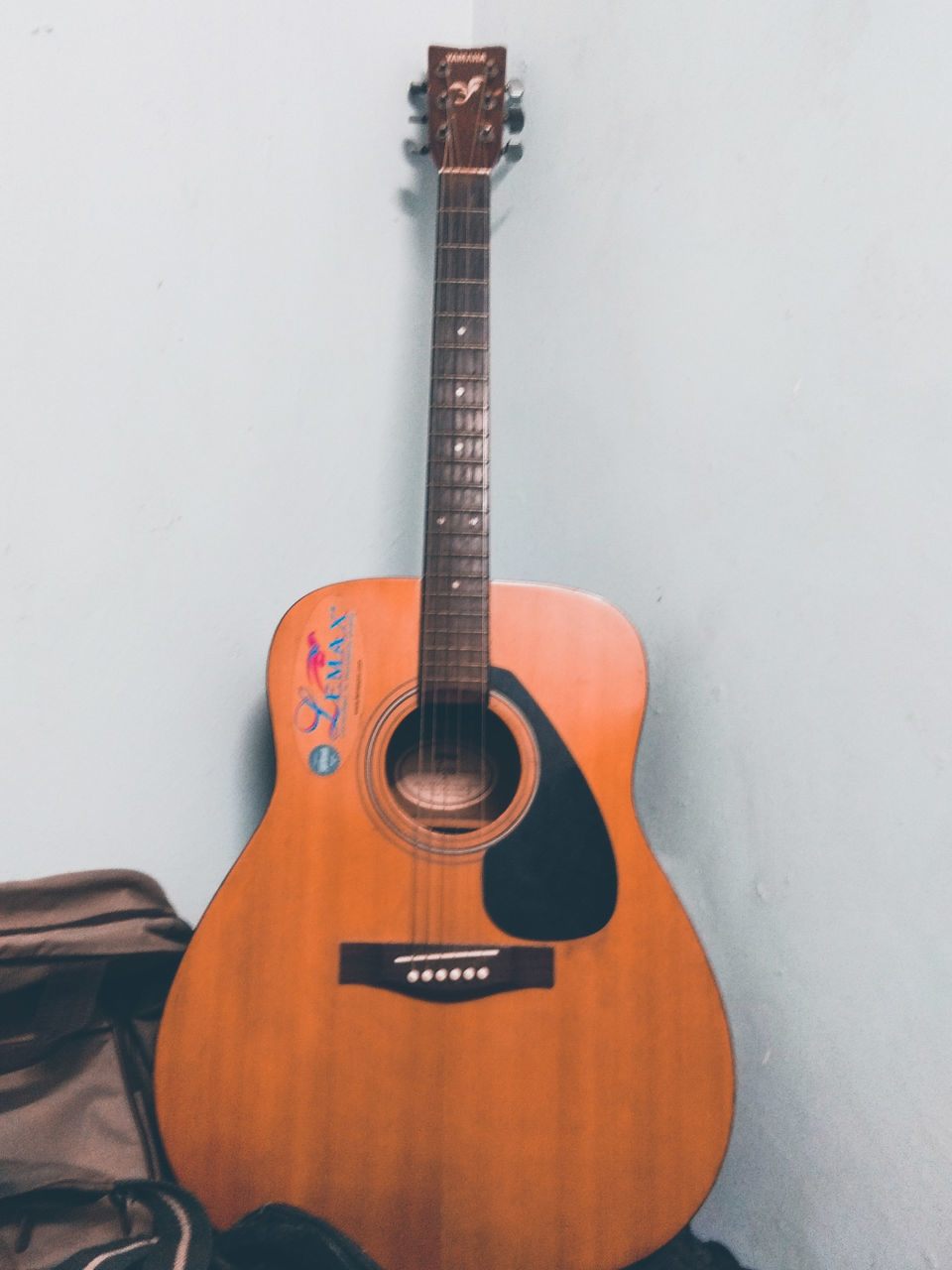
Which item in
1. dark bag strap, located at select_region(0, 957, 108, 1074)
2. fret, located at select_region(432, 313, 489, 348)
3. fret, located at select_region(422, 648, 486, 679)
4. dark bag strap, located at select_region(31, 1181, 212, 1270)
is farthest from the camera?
fret, located at select_region(432, 313, 489, 348)

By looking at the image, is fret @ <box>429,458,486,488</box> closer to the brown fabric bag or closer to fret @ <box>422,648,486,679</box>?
fret @ <box>422,648,486,679</box>

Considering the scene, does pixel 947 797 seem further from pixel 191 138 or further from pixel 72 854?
pixel 191 138

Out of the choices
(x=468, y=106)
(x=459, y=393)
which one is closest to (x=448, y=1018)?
(x=459, y=393)

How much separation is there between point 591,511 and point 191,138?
2.01 feet

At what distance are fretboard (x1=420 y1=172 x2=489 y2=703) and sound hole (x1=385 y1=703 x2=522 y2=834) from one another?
0.10ft

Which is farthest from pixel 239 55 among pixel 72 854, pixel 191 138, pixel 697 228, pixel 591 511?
pixel 72 854

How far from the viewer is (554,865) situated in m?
0.78

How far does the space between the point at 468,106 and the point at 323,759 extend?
0.76 meters

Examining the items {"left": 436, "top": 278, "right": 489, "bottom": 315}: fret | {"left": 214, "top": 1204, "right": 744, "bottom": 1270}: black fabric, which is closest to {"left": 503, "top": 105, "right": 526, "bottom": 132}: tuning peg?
{"left": 436, "top": 278, "right": 489, "bottom": 315}: fret

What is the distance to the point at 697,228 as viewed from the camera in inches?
38.0

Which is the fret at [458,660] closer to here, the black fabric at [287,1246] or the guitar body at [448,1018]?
the guitar body at [448,1018]

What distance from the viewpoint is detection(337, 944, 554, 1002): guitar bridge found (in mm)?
746

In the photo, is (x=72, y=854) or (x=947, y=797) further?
(x=72, y=854)

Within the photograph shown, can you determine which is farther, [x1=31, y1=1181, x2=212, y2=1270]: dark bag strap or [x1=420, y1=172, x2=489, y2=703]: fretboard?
[x1=420, y1=172, x2=489, y2=703]: fretboard
